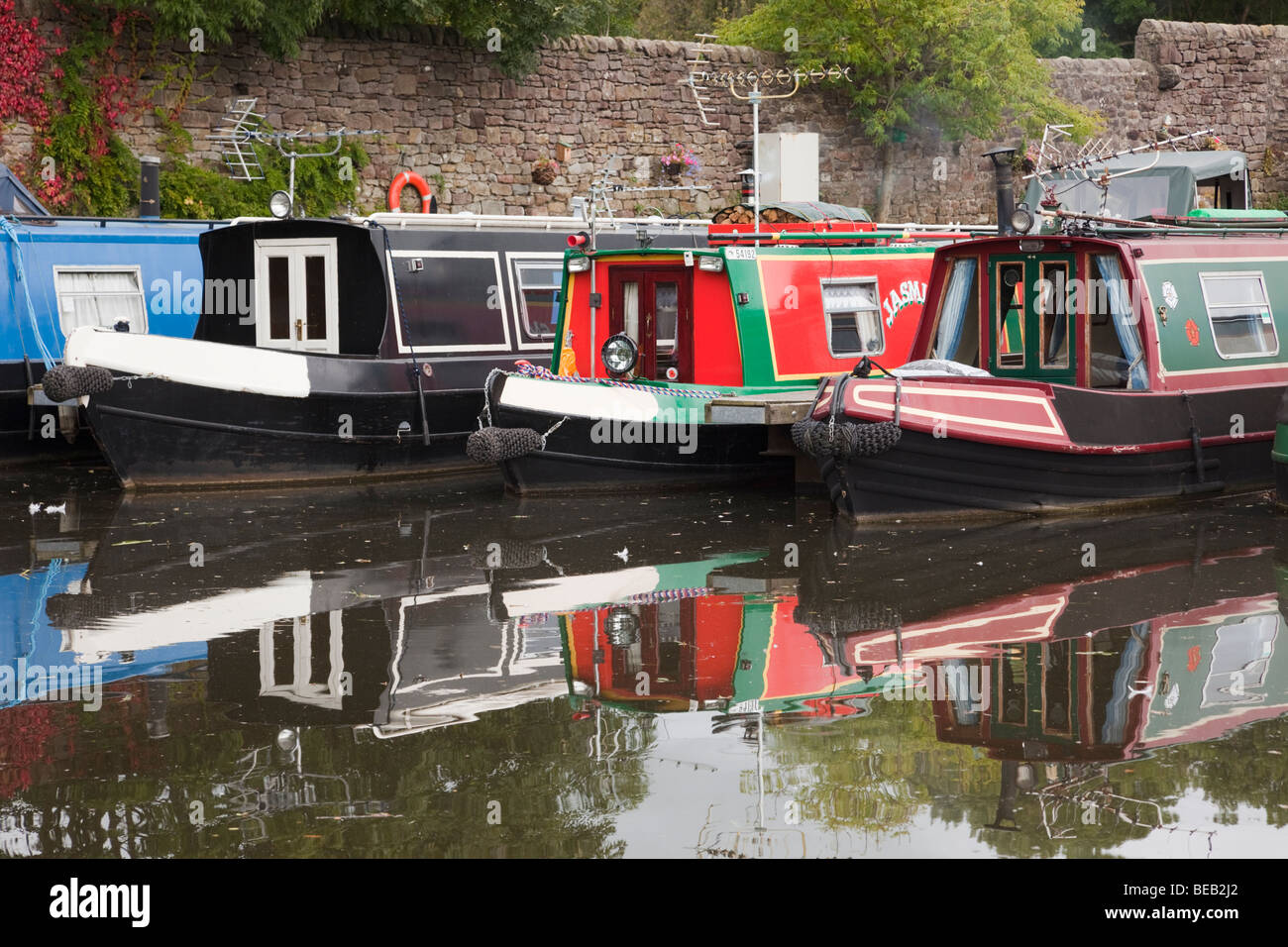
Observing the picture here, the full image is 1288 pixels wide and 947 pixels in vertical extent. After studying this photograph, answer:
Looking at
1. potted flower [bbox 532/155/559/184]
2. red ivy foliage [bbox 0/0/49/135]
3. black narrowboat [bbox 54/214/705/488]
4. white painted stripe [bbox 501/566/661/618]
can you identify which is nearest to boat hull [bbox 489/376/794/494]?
black narrowboat [bbox 54/214/705/488]

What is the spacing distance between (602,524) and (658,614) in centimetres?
280

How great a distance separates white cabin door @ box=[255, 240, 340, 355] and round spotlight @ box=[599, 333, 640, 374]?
7.59 ft

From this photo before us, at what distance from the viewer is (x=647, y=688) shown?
258 inches

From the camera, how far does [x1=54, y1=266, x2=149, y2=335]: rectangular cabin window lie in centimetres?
1312

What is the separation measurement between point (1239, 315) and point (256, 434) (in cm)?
723

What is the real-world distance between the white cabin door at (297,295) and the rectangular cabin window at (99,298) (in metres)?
1.27

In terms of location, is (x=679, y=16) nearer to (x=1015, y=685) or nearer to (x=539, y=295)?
(x=539, y=295)

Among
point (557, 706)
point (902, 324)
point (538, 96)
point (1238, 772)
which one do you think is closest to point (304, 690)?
point (557, 706)

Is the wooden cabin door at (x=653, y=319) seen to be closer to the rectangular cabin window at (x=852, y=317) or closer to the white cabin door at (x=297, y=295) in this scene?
the rectangular cabin window at (x=852, y=317)

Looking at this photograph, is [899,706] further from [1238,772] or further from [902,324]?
[902,324]

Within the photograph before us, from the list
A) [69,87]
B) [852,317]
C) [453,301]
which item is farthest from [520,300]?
[69,87]

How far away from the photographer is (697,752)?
567 centimetres

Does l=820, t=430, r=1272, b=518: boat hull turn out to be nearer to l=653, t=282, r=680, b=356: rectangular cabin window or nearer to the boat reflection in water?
the boat reflection in water

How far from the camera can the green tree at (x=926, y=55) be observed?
22.2 metres
